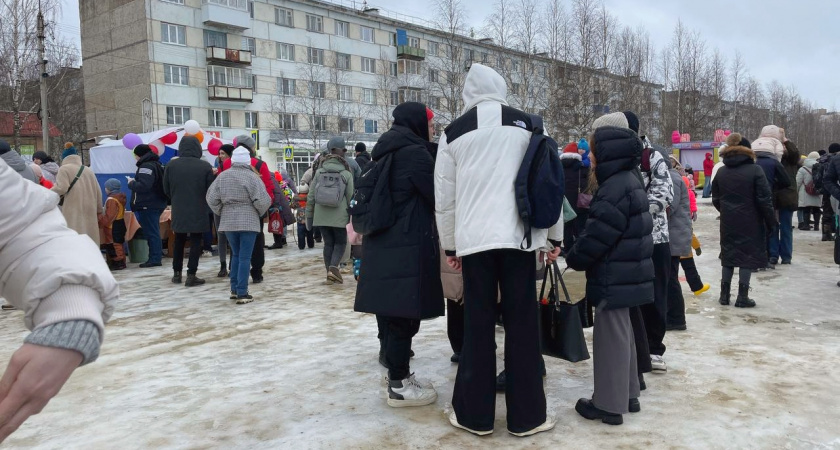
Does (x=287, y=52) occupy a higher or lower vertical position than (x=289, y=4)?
lower

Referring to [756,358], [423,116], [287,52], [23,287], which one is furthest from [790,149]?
[287,52]

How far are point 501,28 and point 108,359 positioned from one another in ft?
88.8

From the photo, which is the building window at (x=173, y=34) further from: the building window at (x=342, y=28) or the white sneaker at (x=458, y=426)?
the white sneaker at (x=458, y=426)

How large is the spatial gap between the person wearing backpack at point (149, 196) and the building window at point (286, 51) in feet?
129

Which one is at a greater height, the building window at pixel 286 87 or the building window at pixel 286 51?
the building window at pixel 286 51

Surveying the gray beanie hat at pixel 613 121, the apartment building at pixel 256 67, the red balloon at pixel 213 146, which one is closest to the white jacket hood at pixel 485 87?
the gray beanie hat at pixel 613 121

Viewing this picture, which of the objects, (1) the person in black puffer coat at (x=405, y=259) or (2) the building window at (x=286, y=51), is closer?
(1) the person in black puffer coat at (x=405, y=259)

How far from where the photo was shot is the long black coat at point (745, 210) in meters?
6.22

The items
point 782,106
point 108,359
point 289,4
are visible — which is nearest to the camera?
point 108,359

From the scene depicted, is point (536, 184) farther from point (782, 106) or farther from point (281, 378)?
point (782, 106)

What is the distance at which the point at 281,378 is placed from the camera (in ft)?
Result: 14.6

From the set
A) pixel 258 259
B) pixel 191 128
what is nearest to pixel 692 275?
pixel 258 259

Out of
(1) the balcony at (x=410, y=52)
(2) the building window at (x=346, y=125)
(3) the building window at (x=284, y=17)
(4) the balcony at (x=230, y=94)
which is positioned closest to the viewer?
(4) the balcony at (x=230, y=94)

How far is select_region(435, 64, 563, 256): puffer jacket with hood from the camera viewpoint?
128 inches
